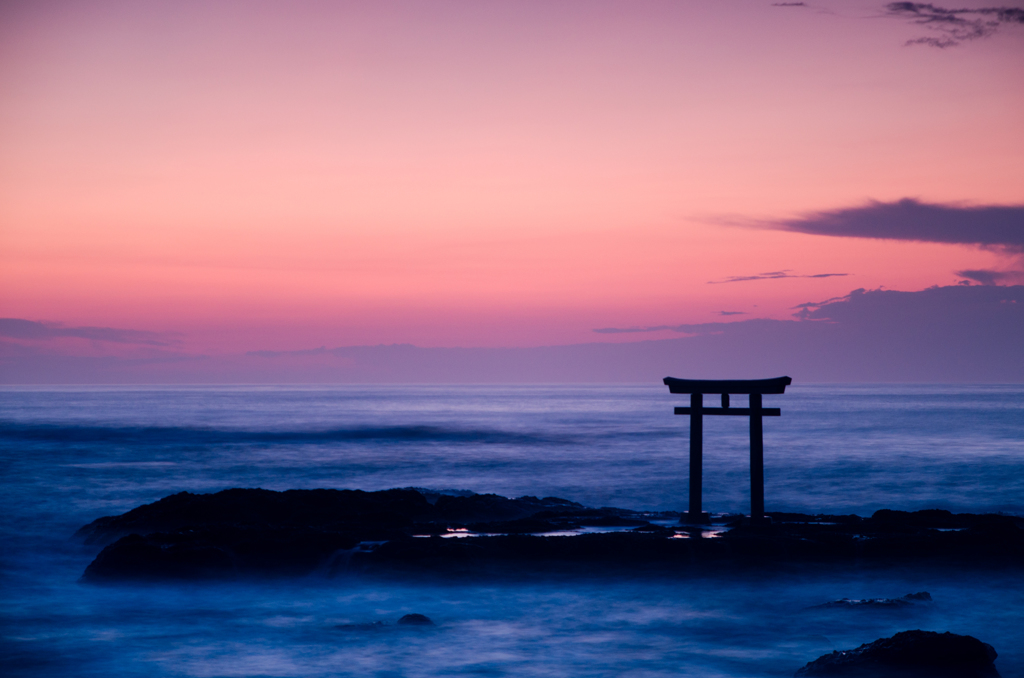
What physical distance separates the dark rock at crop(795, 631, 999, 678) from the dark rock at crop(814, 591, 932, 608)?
10.0 feet


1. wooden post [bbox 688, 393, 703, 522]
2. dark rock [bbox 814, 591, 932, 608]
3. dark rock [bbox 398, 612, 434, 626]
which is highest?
wooden post [bbox 688, 393, 703, 522]

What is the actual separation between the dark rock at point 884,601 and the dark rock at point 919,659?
3057 millimetres

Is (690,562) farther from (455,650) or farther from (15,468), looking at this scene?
(15,468)

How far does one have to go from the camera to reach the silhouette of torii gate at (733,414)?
1568 cm

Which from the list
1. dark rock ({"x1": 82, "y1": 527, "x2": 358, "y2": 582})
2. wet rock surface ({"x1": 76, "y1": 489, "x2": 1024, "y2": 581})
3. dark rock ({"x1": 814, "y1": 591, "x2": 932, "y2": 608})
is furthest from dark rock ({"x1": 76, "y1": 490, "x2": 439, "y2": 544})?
dark rock ({"x1": 814, "y1": 591, "x2": 932, "y2": 608})

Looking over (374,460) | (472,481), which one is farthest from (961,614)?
(374,460)

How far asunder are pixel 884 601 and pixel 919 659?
3773 millimetres

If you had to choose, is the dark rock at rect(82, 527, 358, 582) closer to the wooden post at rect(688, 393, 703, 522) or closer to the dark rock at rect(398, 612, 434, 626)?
the dark rock at rect(398, 612, 434, 626)

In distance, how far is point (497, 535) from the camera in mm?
14883

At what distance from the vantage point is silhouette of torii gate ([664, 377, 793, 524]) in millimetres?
15680

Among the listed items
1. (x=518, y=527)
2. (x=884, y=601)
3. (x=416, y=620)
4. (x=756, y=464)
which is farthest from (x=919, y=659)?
(x=518, y=527)

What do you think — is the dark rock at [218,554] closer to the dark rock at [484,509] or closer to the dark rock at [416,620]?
the dark rock at [416,620]

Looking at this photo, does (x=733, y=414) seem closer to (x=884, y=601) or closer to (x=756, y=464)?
(x=756, y=464)

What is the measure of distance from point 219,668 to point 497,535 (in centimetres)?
550
